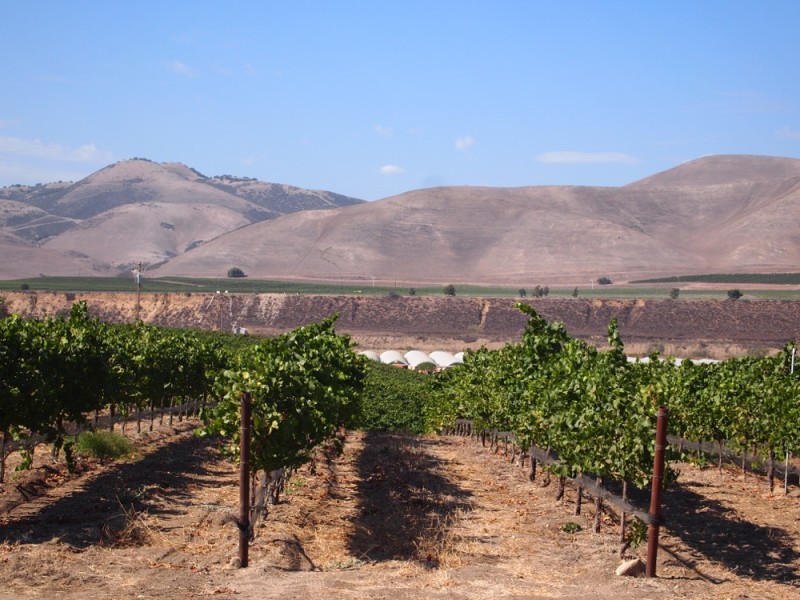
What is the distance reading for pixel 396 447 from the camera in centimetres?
3788

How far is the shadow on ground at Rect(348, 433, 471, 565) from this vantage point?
1688cm

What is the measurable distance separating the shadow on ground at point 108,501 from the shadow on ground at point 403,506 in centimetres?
383

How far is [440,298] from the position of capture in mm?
150625

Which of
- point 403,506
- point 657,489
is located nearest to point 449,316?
point 403,506

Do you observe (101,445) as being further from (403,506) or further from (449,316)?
(449,316)

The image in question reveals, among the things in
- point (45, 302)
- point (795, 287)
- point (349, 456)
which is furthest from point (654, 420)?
point (795, 287)

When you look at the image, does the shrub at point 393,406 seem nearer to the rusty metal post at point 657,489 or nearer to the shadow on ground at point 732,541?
the shadow on ground at point 732,541

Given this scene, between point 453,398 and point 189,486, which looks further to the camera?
point 453,398

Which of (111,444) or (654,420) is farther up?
(654,420)

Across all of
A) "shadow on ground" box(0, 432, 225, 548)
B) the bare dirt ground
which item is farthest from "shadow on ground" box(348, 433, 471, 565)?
"shadow on ground" box(0, 432, 225, 548)

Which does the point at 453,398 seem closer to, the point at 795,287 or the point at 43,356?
the point at 43,356

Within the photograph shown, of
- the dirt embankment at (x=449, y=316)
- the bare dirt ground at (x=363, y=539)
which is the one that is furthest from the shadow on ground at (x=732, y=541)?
the dirt embankment at (x=449, y=316)

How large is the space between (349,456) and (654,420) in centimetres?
1819

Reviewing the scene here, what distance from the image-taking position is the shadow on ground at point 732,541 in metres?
16.7
